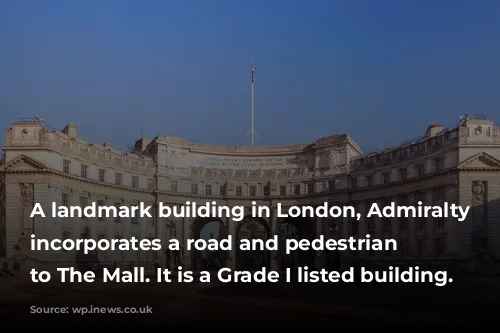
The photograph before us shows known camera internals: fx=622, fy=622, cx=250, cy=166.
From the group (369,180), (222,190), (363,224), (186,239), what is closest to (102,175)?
(186,239)

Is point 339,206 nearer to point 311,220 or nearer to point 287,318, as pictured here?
point 311,220

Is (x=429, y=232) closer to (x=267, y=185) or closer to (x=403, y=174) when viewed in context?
(x=403, y=174)

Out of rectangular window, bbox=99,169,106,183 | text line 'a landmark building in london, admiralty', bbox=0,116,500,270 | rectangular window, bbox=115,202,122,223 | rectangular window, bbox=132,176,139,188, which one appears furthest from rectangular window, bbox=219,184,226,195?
rectangular window, bbox=99,169,106,183

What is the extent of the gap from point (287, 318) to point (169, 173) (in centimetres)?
6901

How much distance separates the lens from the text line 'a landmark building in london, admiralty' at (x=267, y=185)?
6944cm

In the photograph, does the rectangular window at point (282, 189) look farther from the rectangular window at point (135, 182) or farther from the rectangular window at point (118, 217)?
the rectangular window at point (118, 217)


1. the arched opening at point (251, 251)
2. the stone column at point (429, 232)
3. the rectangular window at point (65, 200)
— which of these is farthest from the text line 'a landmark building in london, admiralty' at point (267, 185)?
the arched opening at point (251, 251)

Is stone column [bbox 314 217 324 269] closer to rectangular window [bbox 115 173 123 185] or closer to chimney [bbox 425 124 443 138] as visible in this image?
chimney [bbox 425 124 443 138]

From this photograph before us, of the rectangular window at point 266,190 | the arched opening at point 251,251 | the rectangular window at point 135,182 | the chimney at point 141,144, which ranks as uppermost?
the chimney at point 141,144

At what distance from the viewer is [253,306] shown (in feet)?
111

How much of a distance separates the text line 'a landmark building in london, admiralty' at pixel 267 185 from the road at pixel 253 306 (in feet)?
79.0

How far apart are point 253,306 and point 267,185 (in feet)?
218

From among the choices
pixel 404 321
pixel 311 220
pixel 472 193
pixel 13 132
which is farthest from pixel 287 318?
pixel 311 220

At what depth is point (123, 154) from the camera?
88.6 m
